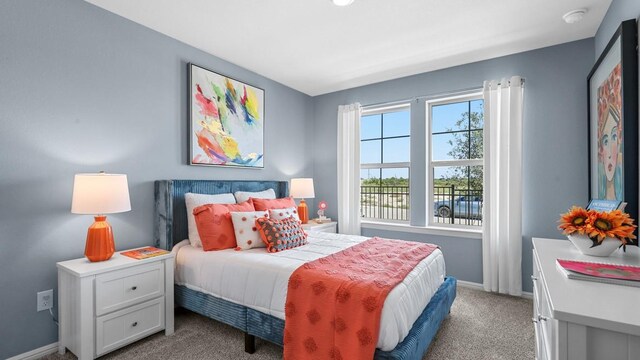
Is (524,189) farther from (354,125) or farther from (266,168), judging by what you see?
(266,168)

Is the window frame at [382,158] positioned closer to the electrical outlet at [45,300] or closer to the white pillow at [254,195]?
the white pillow at [254,195]

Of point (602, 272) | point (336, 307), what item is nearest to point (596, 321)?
point (602, 272)

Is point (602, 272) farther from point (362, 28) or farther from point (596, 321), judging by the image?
point (362, 28)

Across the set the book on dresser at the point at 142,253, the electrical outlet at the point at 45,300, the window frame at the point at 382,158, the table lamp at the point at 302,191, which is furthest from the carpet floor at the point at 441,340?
the table lamp at the point at 302,191

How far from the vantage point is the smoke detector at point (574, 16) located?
2346mm

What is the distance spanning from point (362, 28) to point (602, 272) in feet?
7.71

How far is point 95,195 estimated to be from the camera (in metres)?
1.96

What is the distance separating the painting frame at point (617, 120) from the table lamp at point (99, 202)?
10.3 feet

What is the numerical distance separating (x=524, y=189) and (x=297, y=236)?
2.38 metres

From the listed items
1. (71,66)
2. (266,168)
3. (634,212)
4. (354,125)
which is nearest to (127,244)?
(71,66)

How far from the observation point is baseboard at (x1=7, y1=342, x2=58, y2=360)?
77.7 inches

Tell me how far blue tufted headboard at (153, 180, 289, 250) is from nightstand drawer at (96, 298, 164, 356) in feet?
1.79

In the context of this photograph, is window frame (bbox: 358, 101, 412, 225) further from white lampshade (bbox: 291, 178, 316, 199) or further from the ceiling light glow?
the ceiling light glow

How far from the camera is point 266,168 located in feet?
12.7
